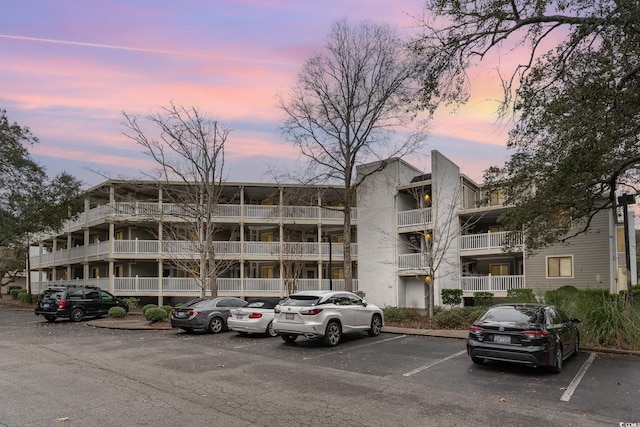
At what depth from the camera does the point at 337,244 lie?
107 feet

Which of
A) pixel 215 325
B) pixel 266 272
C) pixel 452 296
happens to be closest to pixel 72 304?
pixel 215 325

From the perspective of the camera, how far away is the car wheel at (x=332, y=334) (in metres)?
13.4

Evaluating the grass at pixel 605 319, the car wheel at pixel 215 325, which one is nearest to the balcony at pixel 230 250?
the car wheel at pixel 215 325

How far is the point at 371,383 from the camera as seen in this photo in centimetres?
891

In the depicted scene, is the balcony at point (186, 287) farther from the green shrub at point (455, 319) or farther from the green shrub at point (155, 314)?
the green shrub at point (455, 319)

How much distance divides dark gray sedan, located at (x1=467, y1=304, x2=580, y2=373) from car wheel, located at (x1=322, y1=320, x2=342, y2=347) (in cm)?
435

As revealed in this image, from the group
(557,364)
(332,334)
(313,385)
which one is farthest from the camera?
(332,334)

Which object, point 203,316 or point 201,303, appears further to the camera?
point 201,303

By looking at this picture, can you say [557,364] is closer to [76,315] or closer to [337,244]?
[76,315]

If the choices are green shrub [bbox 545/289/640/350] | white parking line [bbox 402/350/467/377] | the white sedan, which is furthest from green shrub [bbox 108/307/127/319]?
green shrub [bbox 545/289/640/350]

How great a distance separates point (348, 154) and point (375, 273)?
912 centimetres

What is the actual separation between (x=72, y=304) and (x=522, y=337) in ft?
67.9

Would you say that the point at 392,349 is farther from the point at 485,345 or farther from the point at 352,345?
the point at 485,345

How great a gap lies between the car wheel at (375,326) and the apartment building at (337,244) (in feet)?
34.9
